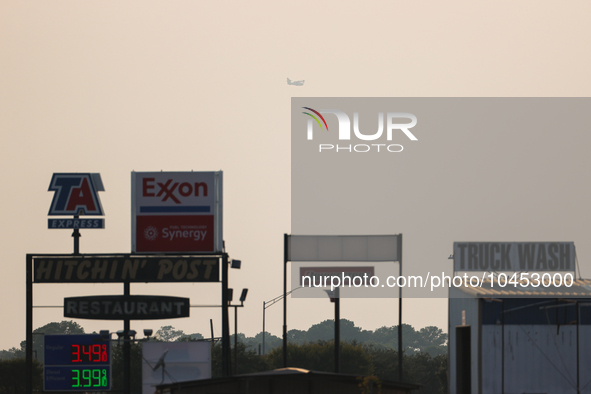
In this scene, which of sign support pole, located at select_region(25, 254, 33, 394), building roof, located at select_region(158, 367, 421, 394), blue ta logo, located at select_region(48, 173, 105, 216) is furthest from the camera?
blue ta logo, located at select_region(48, 173, 105, 216)

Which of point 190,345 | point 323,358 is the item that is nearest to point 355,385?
point 190,345

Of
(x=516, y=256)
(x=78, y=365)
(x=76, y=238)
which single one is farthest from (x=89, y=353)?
(x=516, y=256)

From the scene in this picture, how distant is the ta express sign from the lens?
40.1 metres

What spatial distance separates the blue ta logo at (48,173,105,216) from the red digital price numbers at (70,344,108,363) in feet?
21.4

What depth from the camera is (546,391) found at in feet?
113

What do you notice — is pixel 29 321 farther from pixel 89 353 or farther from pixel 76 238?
pixel 76 238

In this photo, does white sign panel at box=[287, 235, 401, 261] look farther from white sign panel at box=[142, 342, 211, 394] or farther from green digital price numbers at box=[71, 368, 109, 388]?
green digital price numbers at box=[71, 368, 109, 388]

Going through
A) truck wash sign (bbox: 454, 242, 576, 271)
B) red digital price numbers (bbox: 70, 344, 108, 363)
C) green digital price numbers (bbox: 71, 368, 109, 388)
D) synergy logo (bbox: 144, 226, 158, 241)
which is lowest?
A: green digital price numbers (bbox: 71, 368, 109, 388)

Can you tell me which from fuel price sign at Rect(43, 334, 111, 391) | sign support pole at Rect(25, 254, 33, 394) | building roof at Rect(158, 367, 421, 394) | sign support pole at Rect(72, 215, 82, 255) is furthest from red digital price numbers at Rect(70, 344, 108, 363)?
building roof at Rect(158, 367, 421, 394)

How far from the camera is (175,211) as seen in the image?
40438 millimetres

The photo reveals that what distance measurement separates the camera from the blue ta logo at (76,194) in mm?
40906

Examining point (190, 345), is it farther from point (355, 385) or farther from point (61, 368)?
point (355, 385)

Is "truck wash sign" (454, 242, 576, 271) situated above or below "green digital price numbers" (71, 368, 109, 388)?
above

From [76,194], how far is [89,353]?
7.91 metres
